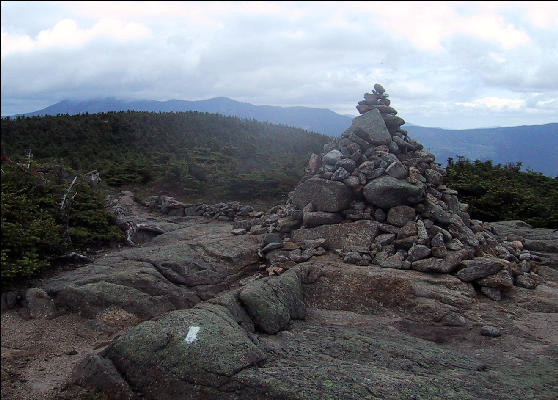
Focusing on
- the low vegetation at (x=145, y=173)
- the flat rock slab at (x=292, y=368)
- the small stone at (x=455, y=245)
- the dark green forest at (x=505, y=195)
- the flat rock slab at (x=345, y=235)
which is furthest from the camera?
the dark green forest at (x=505, y=195)

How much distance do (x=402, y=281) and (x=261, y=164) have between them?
826 inches

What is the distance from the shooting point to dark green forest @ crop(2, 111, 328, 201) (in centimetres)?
2262

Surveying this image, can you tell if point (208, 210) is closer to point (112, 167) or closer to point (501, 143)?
point (112, 167)

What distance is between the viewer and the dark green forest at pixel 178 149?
22625mm

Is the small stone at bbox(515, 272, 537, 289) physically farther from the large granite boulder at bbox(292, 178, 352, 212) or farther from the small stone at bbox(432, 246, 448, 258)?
the large granite boulder at bbox(292, 178, 352, 212)

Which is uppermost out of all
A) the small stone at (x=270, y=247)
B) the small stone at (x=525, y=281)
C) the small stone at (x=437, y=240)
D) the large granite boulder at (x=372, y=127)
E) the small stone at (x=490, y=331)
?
the large granite boulder at (x=372, y=127)

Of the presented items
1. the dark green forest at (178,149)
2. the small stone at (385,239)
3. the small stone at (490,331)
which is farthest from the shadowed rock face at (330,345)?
the dark green forest at (178,149)

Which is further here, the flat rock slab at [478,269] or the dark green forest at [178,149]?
the dark green forest at [178,149]

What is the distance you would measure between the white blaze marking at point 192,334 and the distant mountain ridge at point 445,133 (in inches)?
1308

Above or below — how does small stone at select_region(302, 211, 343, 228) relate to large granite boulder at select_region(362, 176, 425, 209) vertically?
below

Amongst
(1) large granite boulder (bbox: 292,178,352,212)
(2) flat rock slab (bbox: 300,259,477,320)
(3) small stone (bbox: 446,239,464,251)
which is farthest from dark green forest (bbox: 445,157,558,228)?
(2) flat rock slab (bbox: 300,259,477,320)

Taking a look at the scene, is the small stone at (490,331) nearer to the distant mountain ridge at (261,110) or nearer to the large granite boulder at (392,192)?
the large granite boulder at (392,192)

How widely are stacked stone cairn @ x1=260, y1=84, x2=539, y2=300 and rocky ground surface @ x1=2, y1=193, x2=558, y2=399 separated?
45cm

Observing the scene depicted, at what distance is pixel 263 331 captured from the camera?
773 centimetres
